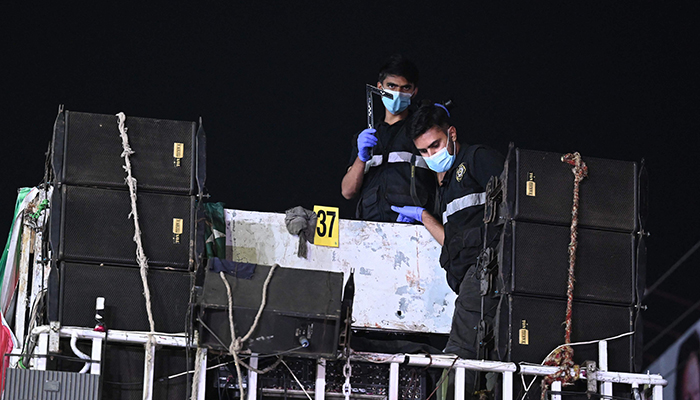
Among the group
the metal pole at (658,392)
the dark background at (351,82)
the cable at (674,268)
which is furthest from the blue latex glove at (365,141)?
the cable at (674,268)

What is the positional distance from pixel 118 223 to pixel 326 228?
995 millimetres

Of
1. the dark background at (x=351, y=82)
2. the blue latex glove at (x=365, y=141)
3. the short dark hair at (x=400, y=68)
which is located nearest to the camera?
the blue latex glove at (x=365, y=141)

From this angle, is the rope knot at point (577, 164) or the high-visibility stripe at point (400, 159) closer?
the rope knot at point (577, 164)

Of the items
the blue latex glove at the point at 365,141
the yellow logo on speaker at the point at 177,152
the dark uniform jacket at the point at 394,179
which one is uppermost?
the blue latex glove at the point at 365,141

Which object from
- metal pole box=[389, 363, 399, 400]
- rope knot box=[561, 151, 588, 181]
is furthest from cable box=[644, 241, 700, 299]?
metal pole box=[389, 363, 399, 400]

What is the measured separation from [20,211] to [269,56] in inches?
90.4

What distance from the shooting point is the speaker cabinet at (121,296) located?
320 cm

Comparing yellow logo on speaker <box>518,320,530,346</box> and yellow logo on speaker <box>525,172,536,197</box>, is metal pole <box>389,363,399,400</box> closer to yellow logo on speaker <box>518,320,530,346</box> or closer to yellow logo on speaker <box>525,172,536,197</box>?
yellow logo on speaker <box>518,320,530,346</box>

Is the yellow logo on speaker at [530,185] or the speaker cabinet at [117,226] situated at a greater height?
the yellow logo on speaker at [530,185]

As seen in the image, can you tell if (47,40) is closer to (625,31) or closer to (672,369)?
(625,31)

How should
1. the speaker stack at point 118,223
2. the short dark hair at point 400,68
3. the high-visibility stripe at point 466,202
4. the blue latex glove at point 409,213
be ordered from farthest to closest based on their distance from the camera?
the short dark hair at point 400,68 < the blue latex glove at point 409,213 < the high-visibility stripe at point 466,202 < the speaker stack at point 118,223

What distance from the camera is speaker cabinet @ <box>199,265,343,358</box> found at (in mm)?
2992

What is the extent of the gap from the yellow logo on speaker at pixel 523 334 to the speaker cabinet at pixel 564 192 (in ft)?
1.20

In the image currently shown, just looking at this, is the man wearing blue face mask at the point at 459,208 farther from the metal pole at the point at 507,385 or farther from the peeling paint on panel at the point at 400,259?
the metal pole at the point at 507,385
